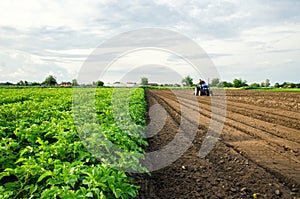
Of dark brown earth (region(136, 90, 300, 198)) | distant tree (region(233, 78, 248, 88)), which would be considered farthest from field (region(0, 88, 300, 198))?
distant tree (region(233, 78, 248, 88))

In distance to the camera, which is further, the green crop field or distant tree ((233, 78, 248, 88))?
distant tree ((233, 78, 248, 88))

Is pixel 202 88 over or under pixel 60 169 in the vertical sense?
over

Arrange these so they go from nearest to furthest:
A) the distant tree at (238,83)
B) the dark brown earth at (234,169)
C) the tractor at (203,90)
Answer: the dark brown earth at (234,169), the tractor at (203,90), the distant tree at (238,83)

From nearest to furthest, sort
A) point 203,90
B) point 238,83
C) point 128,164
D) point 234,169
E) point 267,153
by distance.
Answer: point 128,164 < point 234,169 < point 267,153 < point 203,90 < point 238,83

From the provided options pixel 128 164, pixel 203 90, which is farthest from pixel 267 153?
pixel 203 90

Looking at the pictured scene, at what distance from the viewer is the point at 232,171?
5516mm

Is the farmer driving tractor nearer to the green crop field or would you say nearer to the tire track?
the tire track

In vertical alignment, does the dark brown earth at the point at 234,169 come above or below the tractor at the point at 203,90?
below

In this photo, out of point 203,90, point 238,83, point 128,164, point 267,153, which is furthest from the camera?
point 238,83

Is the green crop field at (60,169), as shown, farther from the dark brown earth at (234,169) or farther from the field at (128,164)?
the dark brown earth at (234,169)

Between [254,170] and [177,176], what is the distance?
1.57 meters

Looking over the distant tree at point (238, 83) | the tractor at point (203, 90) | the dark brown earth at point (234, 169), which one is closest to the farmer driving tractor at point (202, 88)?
the tractor at point (203, 90)

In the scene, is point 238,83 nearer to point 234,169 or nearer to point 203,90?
point 203,90

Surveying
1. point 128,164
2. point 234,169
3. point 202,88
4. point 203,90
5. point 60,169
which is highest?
point 202,88
